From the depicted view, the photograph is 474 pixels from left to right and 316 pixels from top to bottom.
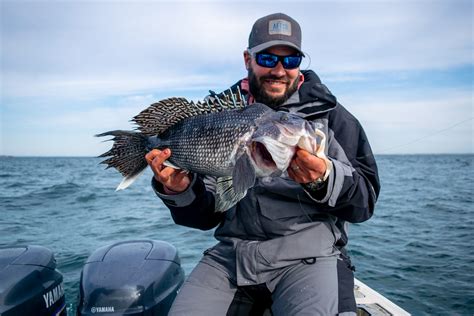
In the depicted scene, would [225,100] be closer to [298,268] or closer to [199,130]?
[199,130]

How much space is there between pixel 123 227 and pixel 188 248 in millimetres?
4049

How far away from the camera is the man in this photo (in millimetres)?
3057

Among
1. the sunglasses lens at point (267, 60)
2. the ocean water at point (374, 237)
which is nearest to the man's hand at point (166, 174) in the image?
the sunglasses lens at point (267, 60)

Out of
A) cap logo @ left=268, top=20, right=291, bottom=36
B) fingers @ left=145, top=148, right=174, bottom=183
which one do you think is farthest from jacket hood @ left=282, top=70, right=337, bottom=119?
fingers @ left=145, top=148, right=174, bottom=183

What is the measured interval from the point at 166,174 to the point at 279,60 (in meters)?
1.55

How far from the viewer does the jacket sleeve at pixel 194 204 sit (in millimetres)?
3664

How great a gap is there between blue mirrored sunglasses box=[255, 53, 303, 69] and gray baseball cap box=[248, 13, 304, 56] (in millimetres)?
70

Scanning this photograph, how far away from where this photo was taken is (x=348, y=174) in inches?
120

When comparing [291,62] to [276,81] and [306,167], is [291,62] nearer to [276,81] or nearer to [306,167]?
[276,81]

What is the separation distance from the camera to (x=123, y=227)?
44.9 feet

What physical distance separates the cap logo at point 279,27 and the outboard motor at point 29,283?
10.9 ft

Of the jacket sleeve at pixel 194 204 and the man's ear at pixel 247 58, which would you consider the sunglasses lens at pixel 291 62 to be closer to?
the man's ear at pixel 247 58

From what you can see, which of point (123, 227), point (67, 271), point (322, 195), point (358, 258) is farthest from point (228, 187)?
point (123, 227)

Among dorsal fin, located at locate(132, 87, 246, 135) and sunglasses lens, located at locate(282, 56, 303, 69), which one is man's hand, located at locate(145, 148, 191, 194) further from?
sunglasses lens, located at locate(282, 56, 303, 69)
